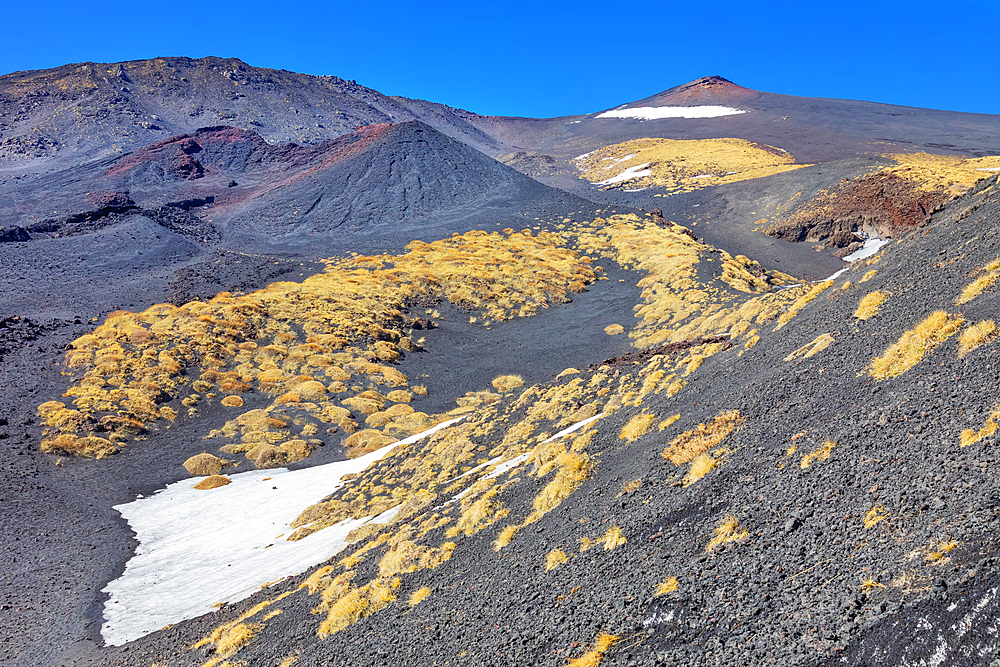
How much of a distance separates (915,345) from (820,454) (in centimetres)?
392

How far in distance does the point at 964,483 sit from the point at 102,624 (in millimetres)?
24996

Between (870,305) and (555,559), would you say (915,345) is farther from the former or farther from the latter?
(555,559)

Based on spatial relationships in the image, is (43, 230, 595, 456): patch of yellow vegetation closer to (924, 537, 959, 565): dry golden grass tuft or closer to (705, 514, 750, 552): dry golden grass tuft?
(705, 514, 750, 552): dry golden grass tuft

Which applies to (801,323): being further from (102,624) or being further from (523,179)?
(523,179)

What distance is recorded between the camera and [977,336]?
1138 centimetres

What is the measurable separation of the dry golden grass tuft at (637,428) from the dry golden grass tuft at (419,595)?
23.2 feet

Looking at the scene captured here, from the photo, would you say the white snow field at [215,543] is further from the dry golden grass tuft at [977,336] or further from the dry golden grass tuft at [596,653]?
the dry golden grass tuft at [977,336]

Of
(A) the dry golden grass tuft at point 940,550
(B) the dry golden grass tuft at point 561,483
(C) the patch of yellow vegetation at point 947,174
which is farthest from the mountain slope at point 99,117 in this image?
(A) the dry golden grass tuft at point 940,550

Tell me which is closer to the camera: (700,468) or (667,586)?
(667,586)

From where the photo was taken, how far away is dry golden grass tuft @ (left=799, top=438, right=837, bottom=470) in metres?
11.0

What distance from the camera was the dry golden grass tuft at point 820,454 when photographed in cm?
1096

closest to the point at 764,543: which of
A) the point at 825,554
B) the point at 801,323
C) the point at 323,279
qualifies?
the point at 825,554

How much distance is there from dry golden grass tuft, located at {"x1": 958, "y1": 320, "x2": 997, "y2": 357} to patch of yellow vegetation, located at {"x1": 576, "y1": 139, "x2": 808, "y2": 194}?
9918 cm

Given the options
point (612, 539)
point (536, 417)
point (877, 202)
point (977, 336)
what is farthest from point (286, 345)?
point (877, 202)
